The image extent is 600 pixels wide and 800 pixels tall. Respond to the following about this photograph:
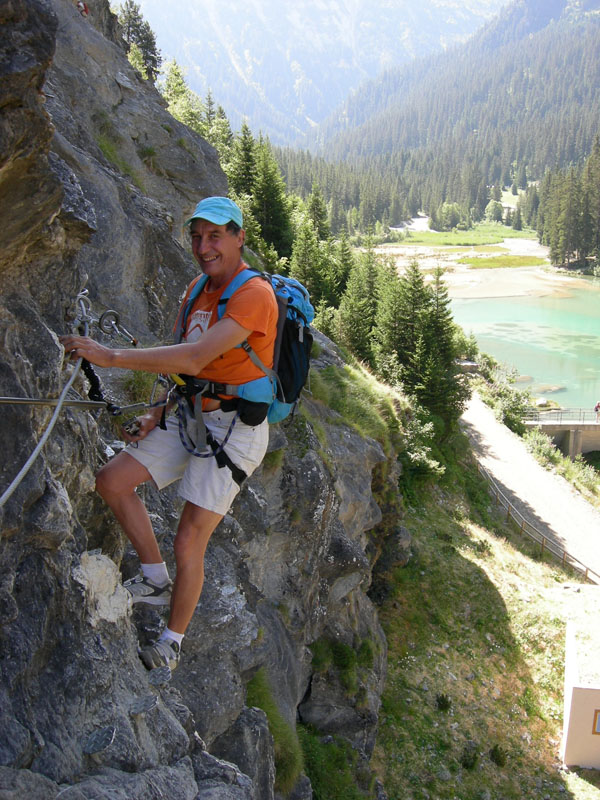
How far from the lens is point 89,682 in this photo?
3936mm

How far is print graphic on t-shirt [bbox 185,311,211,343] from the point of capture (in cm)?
463

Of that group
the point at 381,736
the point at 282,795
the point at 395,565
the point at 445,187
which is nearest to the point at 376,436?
the point at 395,565

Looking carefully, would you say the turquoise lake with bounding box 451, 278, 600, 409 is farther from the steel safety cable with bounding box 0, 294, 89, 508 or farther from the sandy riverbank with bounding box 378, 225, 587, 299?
the steel safety cable with bounding box 0, 294, 89, 508

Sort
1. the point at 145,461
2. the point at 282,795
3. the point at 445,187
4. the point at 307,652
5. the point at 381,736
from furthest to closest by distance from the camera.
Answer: the point at 445,187
the point at 381,736
the point at 307,652
the point at 282,795
the point at 145,461

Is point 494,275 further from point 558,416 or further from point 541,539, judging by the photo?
point 541,539

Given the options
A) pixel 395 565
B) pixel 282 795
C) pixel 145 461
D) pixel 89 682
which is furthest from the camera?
pixel 395 565

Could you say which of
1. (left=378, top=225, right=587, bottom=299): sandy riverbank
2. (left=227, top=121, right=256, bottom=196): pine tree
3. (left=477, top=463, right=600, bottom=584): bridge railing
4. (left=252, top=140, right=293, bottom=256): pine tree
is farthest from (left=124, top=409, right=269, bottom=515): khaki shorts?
(left=378, top=225, right=587, bottom=299): sandy riverbank

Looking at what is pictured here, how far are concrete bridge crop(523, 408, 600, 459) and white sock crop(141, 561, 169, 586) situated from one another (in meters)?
39.7

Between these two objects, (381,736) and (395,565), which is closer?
(381,736)

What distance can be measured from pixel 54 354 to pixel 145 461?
3.35 ft

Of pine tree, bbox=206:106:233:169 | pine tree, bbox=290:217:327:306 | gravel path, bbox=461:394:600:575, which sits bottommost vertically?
gravel path, bbox=461:394:600:575

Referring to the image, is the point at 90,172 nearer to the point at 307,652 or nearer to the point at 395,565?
the point at 307,652

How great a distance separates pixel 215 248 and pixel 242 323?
24.5 inches

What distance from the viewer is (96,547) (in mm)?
4973
